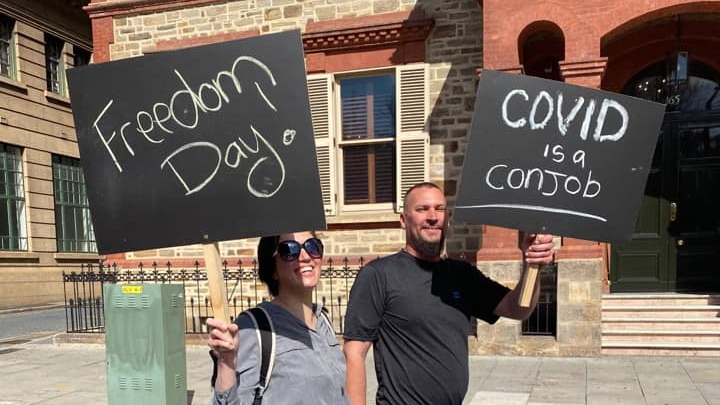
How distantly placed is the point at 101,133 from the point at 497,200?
1.81 m

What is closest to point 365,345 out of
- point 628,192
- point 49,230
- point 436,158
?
point 628,192

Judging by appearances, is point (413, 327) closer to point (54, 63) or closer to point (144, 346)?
point (144, 346)

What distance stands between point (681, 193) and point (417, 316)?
7557 millimetres

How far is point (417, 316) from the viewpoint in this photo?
7.57 feet

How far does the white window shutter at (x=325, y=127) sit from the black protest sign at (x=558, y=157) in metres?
6.46

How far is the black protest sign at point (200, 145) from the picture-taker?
2049mm

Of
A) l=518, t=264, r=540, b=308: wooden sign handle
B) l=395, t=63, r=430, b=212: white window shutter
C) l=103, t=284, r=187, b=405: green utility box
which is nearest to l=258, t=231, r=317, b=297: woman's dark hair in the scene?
l=518, t=264, r=540, b=308: wooden sign handle

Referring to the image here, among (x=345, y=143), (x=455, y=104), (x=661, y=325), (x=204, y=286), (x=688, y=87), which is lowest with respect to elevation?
(x=661, y=325)

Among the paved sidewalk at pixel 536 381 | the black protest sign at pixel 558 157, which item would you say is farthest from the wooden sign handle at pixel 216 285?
the paved sidewalk at pixel 536 381

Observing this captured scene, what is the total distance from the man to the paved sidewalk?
309 centimetres

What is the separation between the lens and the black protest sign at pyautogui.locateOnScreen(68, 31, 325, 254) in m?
2.05

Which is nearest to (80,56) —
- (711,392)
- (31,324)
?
(31,324)

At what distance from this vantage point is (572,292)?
6453mm

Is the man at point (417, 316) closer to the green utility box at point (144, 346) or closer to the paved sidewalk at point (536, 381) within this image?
the paved sidewalk at point (536, 381)
